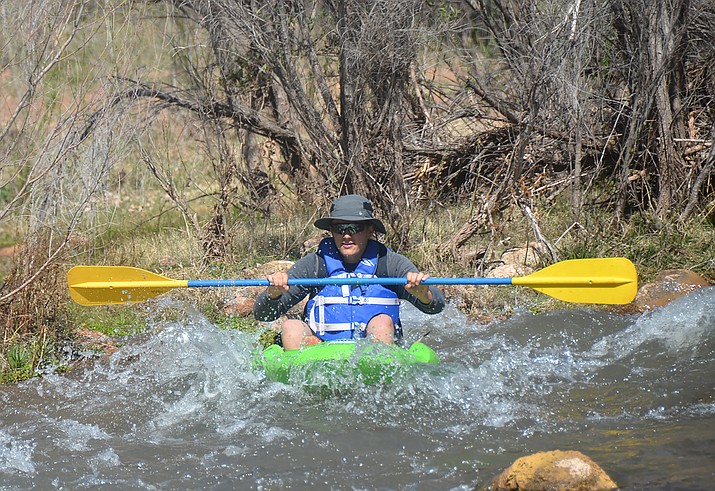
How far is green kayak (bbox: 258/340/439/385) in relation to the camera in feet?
15.6

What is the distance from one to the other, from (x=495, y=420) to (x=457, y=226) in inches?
128

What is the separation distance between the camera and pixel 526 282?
5.36 metres

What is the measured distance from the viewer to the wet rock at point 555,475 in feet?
11.0

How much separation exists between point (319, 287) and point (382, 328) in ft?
1.80

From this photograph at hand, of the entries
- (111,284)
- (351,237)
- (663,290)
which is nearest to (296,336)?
(351,237)

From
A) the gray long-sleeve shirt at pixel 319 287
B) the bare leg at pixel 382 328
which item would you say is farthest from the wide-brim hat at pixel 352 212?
the bare leg at pixel 382 328

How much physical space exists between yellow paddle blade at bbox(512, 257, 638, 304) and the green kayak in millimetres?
951

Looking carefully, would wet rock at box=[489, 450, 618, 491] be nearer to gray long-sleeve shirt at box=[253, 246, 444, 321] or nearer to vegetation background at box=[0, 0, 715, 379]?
gray long-sleeve shirt at box=[253, 246, 444, 321]

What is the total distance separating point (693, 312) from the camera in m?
5.82

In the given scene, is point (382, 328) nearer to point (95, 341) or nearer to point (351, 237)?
point (351, 237)

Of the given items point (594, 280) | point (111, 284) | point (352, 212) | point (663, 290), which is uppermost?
point (352, 212)

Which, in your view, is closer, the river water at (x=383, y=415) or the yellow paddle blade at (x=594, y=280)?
the river water at (x=383, y=415)

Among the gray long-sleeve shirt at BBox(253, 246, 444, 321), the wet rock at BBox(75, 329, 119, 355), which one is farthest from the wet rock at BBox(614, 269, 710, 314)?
the wet rock at BBox(75, 329, 119, 355)

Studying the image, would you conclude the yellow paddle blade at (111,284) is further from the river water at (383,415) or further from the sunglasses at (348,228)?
the sunglasses at (348,228)
